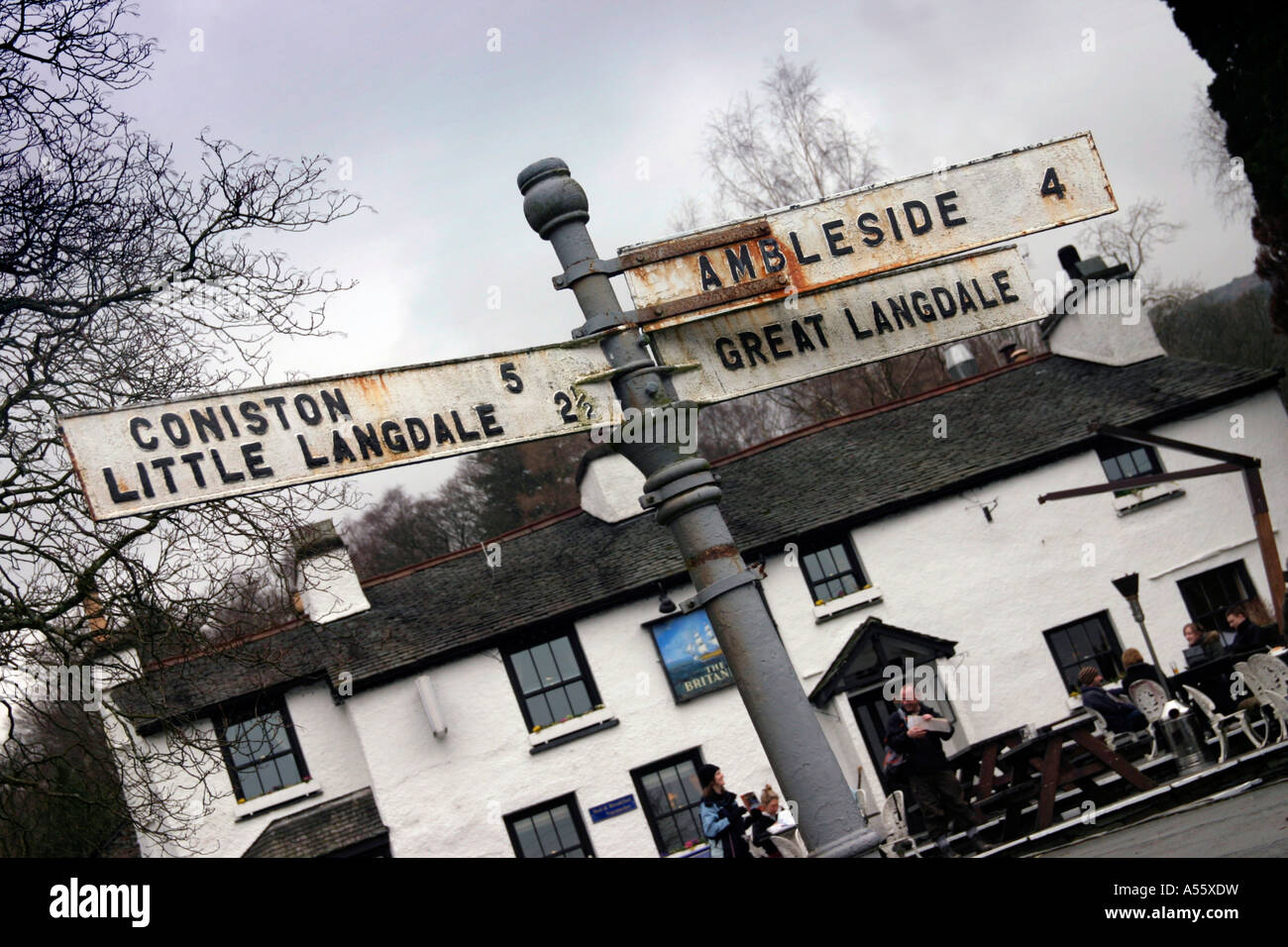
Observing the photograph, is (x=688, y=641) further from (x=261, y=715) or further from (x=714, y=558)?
(x=714, y=558)

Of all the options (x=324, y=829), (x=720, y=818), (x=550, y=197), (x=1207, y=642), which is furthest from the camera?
(x=324, y=829)

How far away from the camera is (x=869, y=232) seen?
4.53 metres

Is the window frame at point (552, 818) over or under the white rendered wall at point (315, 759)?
under

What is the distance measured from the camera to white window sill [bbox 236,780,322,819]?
63.6 ft

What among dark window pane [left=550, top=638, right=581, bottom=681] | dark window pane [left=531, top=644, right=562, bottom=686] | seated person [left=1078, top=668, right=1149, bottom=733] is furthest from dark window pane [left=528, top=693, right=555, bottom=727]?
seated person [left=1078, top=668, right=1149, bottom=733]

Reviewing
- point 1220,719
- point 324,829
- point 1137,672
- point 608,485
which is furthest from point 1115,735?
point 324,829

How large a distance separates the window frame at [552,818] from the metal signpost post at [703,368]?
15.9 metres

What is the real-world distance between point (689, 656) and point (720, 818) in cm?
1018

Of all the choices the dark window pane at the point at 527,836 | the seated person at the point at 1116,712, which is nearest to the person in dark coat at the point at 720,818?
the seated person at the point at 1116,712

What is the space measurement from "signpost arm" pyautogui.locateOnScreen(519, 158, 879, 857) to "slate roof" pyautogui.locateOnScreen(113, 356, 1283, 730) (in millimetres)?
14863

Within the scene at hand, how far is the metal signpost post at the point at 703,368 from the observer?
3602mm

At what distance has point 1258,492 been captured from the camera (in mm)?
14875

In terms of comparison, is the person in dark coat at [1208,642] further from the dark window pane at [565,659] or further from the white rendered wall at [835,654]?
the dark window pane at [565,659]
